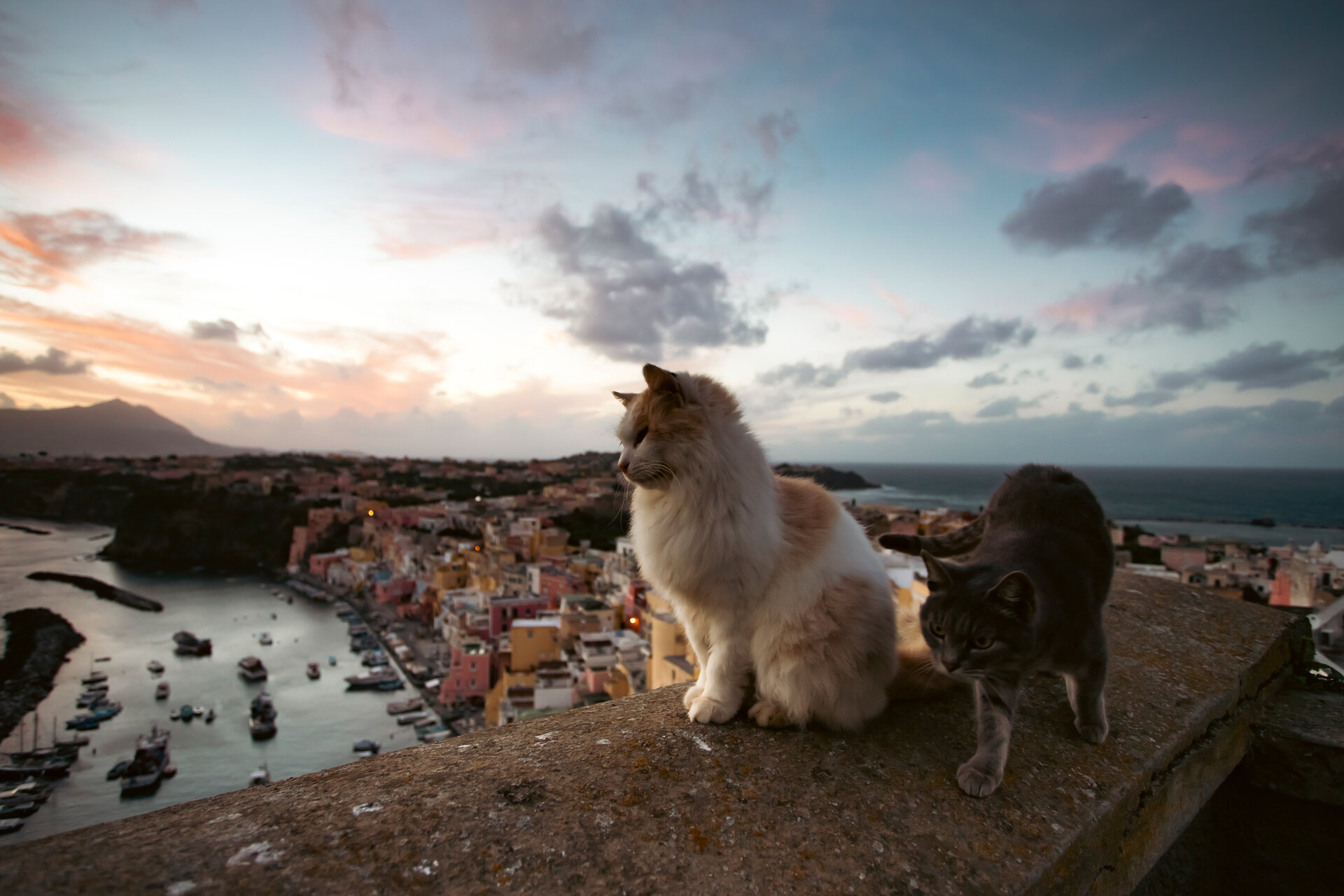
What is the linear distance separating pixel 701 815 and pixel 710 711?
17.2 inches

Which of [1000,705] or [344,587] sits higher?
[1000,705]

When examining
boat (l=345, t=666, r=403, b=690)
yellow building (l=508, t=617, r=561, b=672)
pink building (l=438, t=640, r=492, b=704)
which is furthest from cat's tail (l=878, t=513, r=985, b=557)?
boat (l=345, t=666, r=403, b=690)

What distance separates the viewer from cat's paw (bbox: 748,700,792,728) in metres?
1.40

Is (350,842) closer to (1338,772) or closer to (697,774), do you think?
(697,774)

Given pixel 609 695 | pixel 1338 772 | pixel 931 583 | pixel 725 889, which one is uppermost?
pixel 931 583

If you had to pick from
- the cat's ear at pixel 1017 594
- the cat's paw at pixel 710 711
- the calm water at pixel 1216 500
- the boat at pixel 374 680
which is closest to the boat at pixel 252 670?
the boat at pixel 374 680

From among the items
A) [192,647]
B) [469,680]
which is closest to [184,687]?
[192,647]

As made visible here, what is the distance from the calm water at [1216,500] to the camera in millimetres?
19078

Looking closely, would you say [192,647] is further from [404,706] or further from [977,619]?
[977,619]

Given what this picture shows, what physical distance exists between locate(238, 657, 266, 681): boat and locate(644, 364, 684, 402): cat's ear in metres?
31.3

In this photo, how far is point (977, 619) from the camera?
43.6 inches

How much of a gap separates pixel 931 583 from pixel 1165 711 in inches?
30.7

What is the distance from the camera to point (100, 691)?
21.4 metres

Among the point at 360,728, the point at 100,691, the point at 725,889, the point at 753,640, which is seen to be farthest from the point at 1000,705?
the point at 100,691
